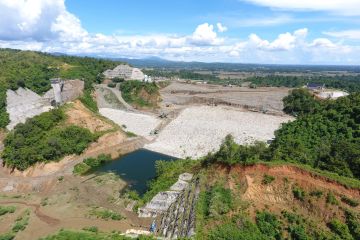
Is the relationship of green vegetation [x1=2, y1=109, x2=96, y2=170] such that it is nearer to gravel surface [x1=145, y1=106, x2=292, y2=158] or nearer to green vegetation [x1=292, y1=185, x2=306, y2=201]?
gravel surface [x1=145, y1=106, x2=292, y2=158]

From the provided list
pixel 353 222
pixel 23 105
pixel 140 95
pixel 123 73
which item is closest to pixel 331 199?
pixel 353 222

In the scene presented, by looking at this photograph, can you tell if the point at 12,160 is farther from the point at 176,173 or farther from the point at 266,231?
the point at 266,231

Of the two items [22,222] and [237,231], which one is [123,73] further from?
[237,231]

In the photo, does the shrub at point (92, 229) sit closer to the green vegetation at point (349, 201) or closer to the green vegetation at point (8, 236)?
the green vegetation at point (8, 236)

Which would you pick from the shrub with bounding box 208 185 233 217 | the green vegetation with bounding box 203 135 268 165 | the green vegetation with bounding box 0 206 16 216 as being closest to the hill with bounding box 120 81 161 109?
the green vegetation with bounding box 0 206 16 216

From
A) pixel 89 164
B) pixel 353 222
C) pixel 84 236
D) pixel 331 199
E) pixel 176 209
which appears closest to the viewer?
pixel 353 222

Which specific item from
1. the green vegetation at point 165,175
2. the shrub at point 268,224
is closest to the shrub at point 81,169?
the green vegetation at point 165,175

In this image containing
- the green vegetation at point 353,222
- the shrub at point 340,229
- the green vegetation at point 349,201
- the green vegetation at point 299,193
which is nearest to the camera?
the green vegetation at point 353,222
